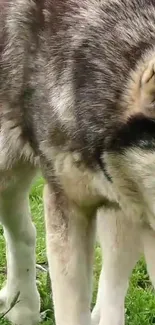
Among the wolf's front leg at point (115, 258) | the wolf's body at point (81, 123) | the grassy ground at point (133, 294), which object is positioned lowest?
the grassy ground at point (133, 294)

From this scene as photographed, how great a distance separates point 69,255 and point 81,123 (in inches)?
20.7

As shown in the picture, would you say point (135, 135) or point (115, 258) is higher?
point (135, 135)

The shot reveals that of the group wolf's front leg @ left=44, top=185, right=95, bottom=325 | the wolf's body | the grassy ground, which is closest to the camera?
the wolf's body

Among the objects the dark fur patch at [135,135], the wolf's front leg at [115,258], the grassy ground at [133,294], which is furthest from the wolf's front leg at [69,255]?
the grassy ground at [133,294]

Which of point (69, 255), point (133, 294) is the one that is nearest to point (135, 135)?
point (69, 255)

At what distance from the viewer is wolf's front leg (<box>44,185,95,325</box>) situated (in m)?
3.12

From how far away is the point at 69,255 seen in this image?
10.4 ft

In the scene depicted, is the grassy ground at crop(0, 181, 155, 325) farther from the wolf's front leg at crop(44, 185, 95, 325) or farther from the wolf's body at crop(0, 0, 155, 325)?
the wolf's front leg at crop(44, 185, 95, 325)

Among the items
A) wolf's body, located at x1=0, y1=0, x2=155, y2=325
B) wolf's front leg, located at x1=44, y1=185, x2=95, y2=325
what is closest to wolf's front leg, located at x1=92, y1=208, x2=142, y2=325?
wolf's body, located at x1=0, y1=0, x2=155, y2=325

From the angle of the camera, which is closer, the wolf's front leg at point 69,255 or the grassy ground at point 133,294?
the wolf's front leg at point 69,255

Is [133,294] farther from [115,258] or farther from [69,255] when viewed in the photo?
[69,255]

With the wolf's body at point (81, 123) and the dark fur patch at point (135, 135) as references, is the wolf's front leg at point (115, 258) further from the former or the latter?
the dark fur patch at point (135, 135)

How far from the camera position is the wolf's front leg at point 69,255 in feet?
10.2

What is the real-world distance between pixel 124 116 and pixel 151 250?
0.76m
